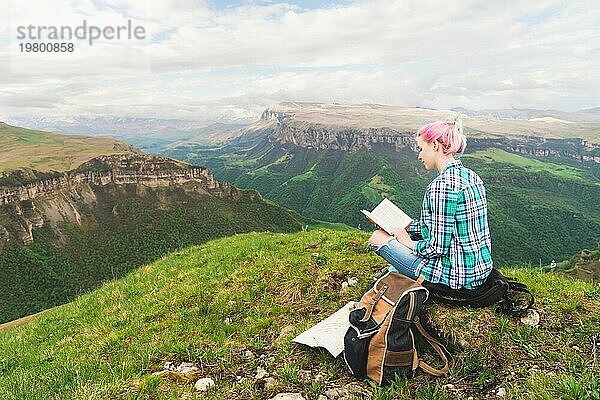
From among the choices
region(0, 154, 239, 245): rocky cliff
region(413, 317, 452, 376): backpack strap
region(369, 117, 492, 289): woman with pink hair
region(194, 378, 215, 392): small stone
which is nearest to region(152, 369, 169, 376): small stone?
region(194, 378, 215, 392): small stone

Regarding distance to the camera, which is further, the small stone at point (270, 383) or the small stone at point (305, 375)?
the small stone at point (305, 375)

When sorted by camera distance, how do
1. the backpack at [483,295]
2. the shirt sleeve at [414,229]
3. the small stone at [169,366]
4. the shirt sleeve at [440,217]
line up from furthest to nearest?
the shirt sleeve at [414,229], the small stone at [169,366], the backpack at [483,295], the shirt sleeve at [440,217]

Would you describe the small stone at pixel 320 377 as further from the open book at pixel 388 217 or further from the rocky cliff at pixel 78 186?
the rocky cliff at pixel 78 186

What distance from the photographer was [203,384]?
19.9ft

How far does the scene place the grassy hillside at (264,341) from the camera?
224 inches

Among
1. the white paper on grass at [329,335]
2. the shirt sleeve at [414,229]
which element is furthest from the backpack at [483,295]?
the white paper on grass at [329,335]

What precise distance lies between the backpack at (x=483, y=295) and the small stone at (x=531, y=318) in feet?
0.33

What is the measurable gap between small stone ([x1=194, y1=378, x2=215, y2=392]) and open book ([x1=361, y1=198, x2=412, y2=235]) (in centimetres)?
362

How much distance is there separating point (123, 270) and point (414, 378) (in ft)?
455

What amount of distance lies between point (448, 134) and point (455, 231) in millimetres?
1501

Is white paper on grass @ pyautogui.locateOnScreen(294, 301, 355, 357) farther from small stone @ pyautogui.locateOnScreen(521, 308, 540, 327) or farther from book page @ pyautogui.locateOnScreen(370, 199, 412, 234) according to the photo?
small stone @ pyautogui.locateOnScreen(521, 308, 540, 327)

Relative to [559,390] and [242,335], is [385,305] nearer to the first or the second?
[559,390]

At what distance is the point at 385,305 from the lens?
5.86 metres

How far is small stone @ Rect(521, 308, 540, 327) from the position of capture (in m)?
6.61
